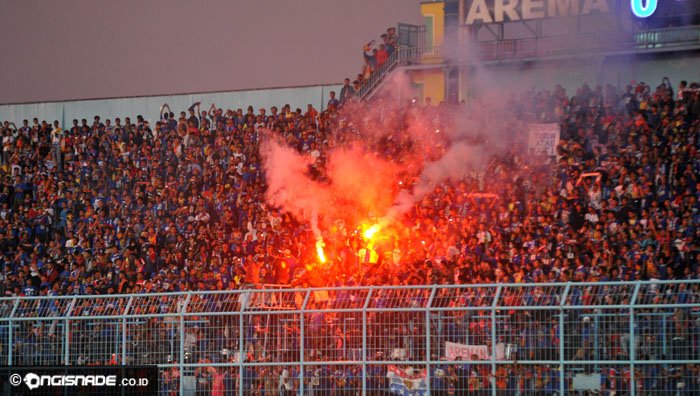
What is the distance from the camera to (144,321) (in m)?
18.4

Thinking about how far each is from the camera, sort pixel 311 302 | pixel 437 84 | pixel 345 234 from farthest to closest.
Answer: pixel 437 84, pixel 345 234, pixel 311 302

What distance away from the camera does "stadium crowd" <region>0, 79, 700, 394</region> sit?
21.3 metres

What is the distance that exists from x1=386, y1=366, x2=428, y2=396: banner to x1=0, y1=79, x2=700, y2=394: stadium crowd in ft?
0.65

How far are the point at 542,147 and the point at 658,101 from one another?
2.72 metres

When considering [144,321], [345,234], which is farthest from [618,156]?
[144,321]

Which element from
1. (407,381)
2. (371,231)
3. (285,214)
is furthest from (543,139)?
(407,381)

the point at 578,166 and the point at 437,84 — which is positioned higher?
the point at 437,84

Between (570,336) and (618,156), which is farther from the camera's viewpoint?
(618,156)

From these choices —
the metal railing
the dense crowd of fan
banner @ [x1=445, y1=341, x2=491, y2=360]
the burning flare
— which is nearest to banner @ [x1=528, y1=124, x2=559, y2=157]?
the dense crowd of fan

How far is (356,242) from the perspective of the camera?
2570cm

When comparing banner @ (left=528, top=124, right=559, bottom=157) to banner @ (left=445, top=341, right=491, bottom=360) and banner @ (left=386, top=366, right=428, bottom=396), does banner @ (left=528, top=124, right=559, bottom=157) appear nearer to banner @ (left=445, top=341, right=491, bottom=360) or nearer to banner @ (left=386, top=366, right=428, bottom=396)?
banner @ (left=445, top=341, right=491, bottom=360)

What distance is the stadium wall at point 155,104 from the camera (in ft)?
122

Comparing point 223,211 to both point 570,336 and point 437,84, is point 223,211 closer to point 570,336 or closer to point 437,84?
point 437,84

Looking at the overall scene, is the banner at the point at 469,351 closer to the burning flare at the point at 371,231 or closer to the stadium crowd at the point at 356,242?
the stadium crowd at the point at 356,242
